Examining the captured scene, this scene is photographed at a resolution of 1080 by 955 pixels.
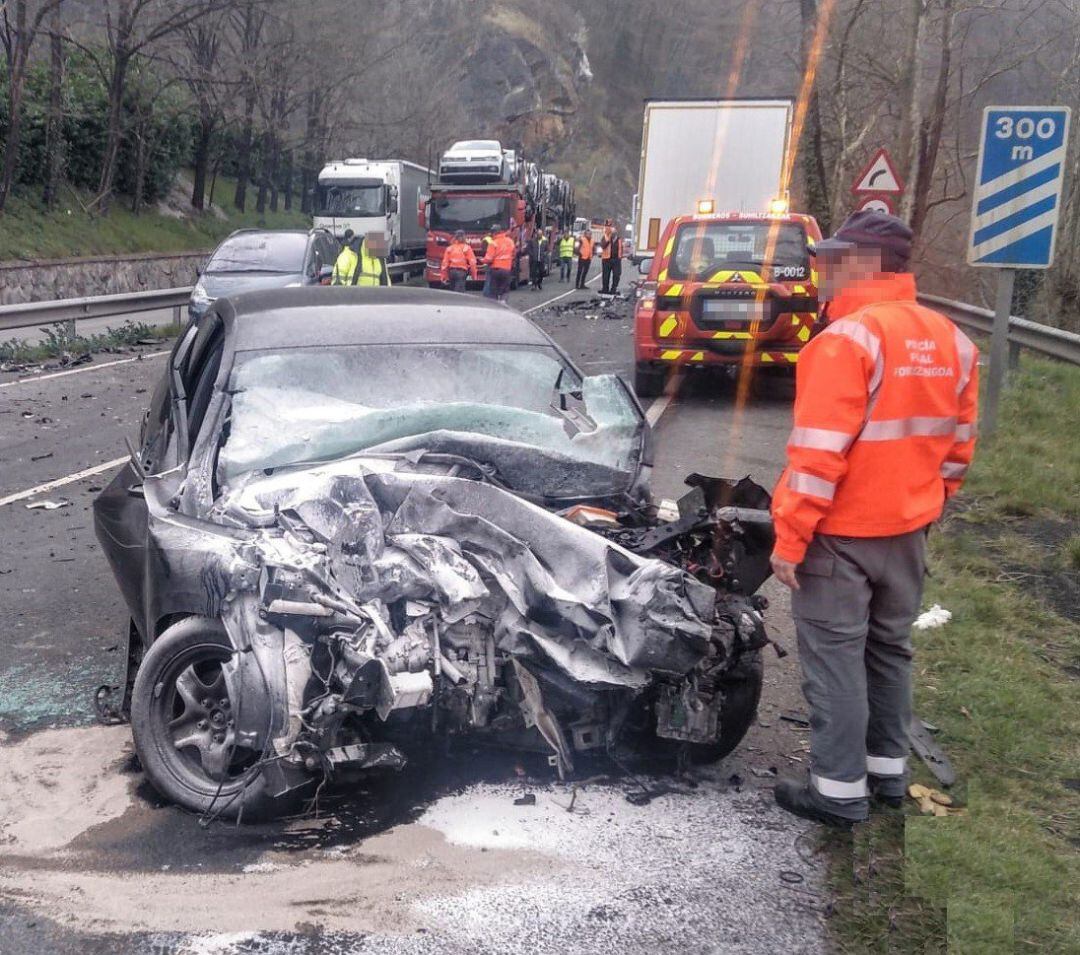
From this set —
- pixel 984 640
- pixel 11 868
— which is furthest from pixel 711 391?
pixel 11 868

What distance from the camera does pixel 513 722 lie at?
3787 millimetres

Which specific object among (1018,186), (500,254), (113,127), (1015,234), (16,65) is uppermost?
(16,65)

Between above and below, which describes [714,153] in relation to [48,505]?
above

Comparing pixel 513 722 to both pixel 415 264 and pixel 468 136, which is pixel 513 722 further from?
pixel 468 136

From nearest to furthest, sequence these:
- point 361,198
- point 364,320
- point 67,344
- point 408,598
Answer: point 408,598 < point 364,320 < point 67,344 < point 361,198

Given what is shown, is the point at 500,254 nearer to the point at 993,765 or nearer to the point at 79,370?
the point at 79,370

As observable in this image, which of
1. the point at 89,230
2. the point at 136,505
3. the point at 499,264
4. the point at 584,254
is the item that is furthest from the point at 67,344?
the point at 584,254

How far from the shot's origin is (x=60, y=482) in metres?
8.24

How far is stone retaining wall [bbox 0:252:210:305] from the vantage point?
22.8 m

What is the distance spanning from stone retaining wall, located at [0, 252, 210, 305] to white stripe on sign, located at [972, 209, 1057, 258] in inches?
690

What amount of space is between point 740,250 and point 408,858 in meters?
9.18

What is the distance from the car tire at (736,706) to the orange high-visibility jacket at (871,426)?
1.84 ft

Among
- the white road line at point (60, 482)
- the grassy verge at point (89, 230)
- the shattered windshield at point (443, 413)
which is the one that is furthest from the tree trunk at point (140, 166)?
the shattered windshield at point (443, 413)

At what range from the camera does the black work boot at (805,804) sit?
3719mm
